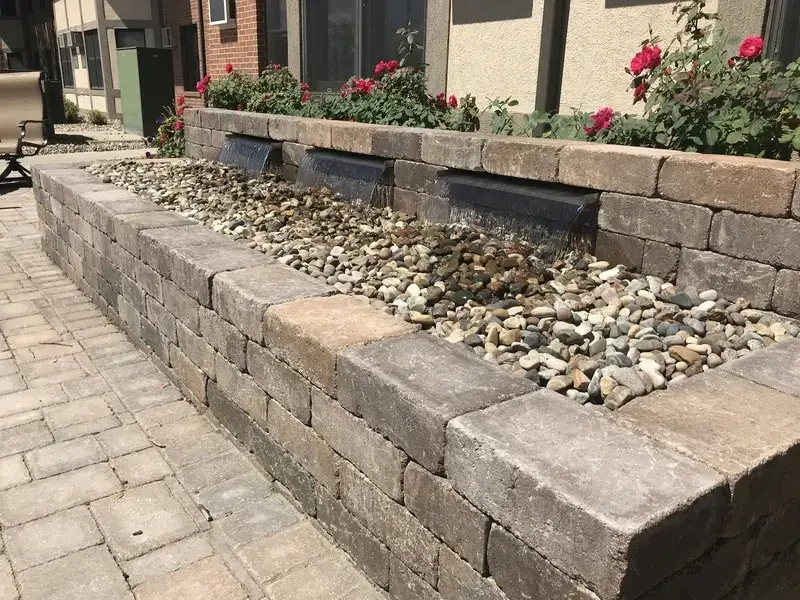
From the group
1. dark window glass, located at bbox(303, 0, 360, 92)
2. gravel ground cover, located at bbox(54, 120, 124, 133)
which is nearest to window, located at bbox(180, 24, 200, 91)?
gravel ground cover, located at bbox(54, 120, 124, 133)

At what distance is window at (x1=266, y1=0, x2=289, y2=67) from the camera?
1012 cm

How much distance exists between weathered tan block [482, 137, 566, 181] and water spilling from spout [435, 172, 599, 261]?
8cm

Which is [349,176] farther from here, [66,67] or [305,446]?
[66,67]

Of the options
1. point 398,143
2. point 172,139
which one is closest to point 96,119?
point 172,139

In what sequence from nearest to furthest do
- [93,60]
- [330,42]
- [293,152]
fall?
[293,152], [330,42], [93,60]

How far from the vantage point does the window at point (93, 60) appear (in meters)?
18.7

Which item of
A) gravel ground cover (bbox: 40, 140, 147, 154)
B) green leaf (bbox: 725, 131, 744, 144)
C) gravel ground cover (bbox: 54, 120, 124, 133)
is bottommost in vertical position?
gravel ground cover (bbox: 40, 140, 147, 154)

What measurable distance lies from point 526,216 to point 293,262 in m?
1.37

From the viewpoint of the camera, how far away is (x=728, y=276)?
3014 millimetres

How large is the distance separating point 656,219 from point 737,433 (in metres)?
1.75

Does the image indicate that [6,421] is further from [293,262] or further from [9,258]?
[9,258]

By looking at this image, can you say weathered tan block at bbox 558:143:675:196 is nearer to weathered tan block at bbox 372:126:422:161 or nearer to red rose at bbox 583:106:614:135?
red rose at bbox 583:106:614:135

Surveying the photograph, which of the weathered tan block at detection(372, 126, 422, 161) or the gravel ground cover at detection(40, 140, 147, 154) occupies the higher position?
the weathered tan block at detection(372, 126, 422, 161)

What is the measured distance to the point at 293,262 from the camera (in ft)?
12.1
